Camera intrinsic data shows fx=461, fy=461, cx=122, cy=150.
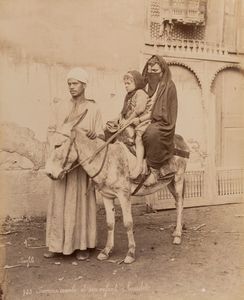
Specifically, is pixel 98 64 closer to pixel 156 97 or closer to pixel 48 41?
pixel 48 41

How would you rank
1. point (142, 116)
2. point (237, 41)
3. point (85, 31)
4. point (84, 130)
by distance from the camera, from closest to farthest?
1. point (84, 130)
2. point (142, 116)
3. point (85, 31)
4. point (237, 41)

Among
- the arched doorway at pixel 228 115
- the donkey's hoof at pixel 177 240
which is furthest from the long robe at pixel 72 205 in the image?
the arched doorway at pixel 228 115

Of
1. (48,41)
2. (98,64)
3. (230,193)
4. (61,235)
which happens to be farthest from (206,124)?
(61,235)

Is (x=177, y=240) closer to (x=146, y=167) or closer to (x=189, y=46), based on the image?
(x=146, y=167)

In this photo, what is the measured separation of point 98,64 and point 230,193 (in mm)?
2164

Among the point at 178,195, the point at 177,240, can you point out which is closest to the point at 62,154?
the point at 178,195

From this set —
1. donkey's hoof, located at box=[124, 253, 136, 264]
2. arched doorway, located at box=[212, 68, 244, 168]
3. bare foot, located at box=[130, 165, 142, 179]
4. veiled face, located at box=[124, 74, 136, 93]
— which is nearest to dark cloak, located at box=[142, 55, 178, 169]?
bare foot, located at box=[130, 165, 142, 179]

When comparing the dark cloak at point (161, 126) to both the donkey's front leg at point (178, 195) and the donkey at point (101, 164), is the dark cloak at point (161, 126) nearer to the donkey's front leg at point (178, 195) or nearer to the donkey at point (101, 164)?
the donkey at point (101, 164)

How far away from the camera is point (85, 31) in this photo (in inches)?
187

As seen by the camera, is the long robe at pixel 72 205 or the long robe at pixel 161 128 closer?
the long robe at pixel 72 205

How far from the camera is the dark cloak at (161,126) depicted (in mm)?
3852

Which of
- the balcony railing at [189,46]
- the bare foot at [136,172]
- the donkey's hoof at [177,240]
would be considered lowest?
the donkey's hoof at [177,240]

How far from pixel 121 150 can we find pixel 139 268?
948 millimetres

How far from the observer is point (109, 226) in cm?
376
